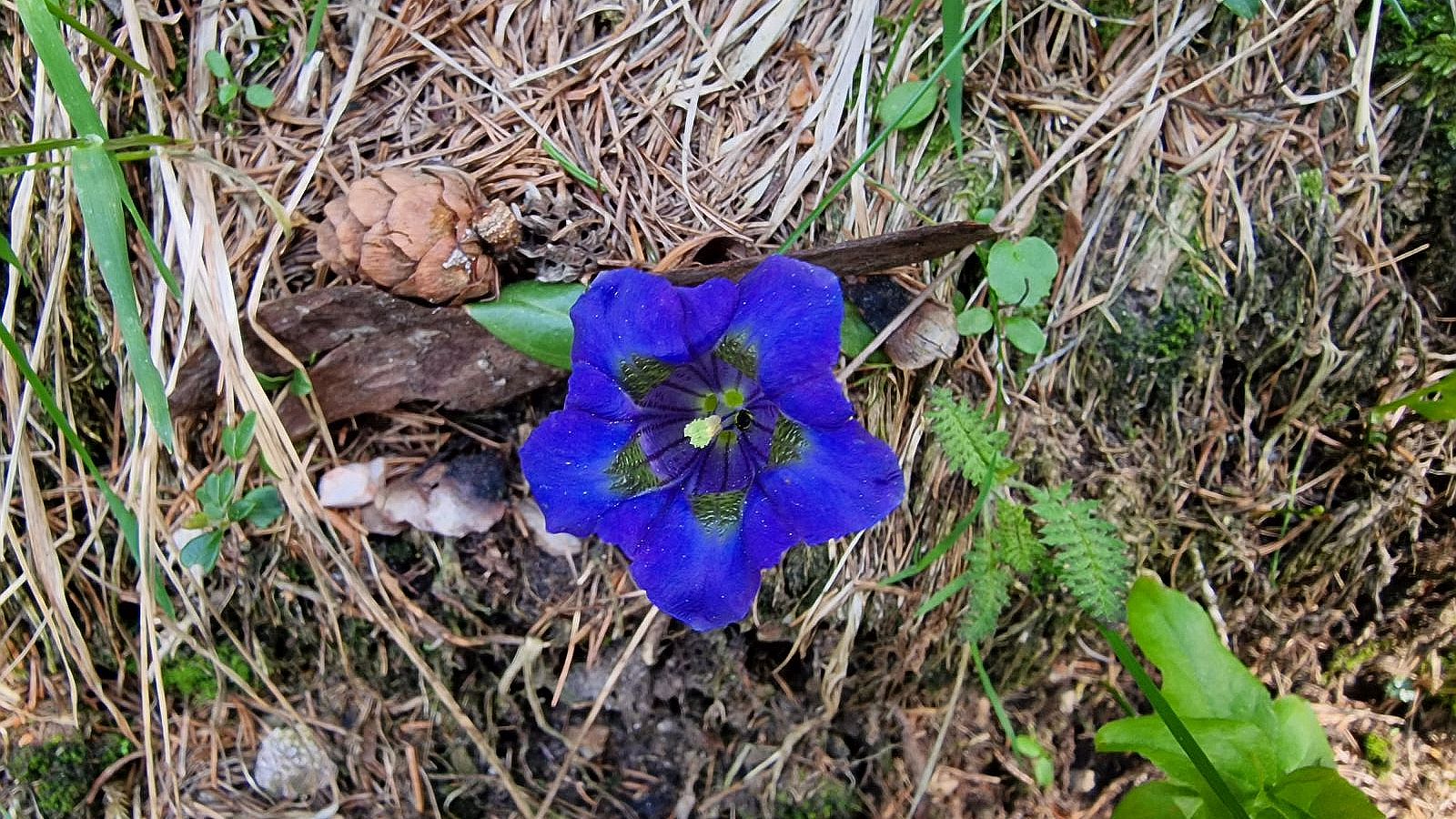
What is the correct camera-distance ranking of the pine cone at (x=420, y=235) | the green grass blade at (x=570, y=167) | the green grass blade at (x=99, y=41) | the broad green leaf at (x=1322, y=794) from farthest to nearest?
the green grass blade at (x=570, y=167) < the pine cone at (x=420, y=235) < the green grass blade at (x=99, y=41) < the broad green leaf at (x=1322, y=794)

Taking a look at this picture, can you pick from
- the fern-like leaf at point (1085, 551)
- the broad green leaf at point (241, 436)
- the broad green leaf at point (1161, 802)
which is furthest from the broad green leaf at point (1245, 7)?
the broad green leaf at point (241, 436)

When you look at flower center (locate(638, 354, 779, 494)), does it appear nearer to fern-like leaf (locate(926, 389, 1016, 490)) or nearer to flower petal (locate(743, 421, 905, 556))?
flower petal (locate(743, 421, 905, 556))

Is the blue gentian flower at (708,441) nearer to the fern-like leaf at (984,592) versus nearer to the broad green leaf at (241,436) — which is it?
the fern-like leaf at (984,592)

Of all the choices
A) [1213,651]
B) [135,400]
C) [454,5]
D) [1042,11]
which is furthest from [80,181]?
[1213,651]

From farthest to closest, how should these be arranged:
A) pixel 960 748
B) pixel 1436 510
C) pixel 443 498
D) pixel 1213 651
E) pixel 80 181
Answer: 1. pixel 960 748
2. pixel 1436 510
3. pixel 443 498
4. pixel 1213 651
5. pixel 80 181

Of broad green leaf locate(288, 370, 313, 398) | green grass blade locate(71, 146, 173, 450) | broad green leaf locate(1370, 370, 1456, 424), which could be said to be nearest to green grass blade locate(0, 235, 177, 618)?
green grass blade locate(71, 146, 173, 450)

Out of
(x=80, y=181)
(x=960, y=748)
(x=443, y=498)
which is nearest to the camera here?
(x=80, y=181)

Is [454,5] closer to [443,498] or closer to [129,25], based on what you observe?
[129,25]
